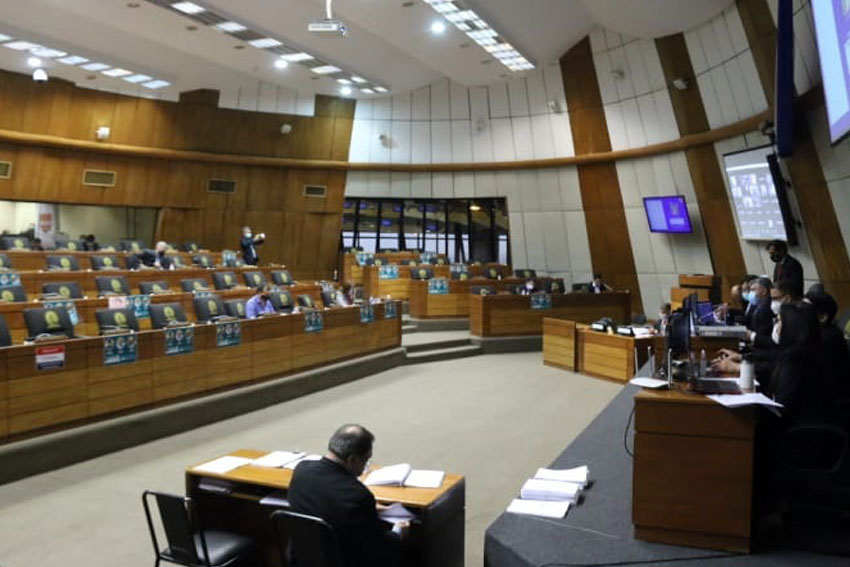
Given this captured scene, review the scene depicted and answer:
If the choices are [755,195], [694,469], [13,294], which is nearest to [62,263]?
[13,294]

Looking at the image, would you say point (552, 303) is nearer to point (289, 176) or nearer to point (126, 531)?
point (289, 176)

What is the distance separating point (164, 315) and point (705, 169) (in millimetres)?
8715

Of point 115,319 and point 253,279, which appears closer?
point 115,319

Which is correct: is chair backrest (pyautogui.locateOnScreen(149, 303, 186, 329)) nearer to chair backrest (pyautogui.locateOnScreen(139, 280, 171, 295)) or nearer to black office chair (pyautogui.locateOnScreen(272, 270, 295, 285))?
chair backrest (pyautogui.locateOnScreen(139, 280, 171, 295))

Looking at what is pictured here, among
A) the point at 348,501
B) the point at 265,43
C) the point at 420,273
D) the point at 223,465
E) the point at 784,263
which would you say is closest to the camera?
the point at 348,501

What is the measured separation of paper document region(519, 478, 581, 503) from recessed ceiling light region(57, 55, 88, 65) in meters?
10.9

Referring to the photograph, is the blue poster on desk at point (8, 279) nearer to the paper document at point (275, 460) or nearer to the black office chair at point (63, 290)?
the black office chair at point (63, 290)

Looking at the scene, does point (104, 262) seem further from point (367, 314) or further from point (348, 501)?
point (348, 501)

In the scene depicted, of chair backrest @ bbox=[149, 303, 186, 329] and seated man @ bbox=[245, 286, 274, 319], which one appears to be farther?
seated man @ bbox=[245, 286, 274, 319]

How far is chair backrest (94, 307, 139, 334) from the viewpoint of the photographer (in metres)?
6.29

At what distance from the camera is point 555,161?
14.6 metres

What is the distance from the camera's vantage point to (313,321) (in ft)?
26.4

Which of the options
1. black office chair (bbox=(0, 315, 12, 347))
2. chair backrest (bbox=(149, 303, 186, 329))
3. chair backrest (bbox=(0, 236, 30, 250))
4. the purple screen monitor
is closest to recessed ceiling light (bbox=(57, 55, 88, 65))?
chair backrest (bbox=(0, 236, 30, 250))

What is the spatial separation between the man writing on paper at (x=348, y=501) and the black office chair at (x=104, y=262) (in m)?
8.13
